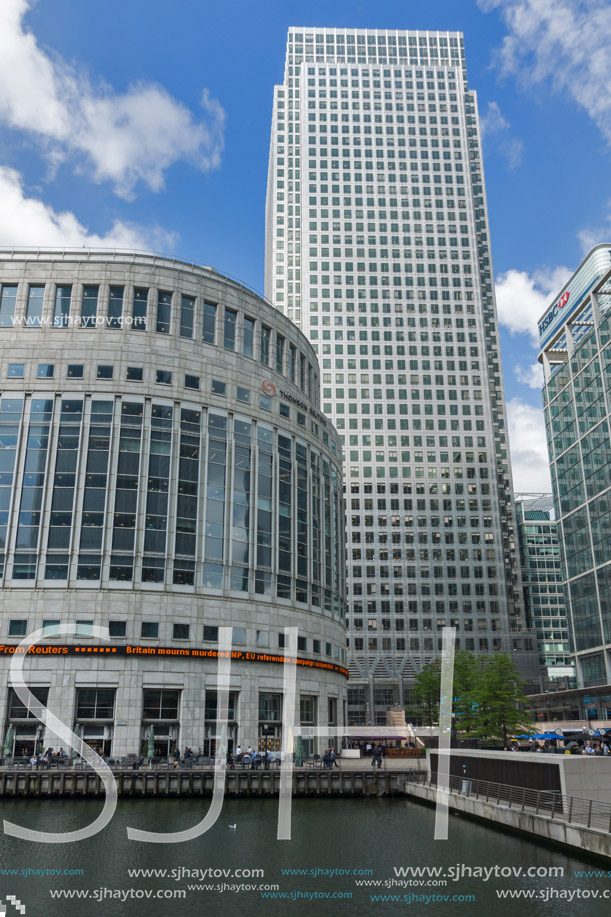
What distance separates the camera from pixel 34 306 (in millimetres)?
72250

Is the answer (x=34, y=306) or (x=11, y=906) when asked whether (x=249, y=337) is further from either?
(x=11, y=906)

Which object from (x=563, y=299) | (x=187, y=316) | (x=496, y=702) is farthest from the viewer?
(x=563, y=299)

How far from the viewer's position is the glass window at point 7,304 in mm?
71562

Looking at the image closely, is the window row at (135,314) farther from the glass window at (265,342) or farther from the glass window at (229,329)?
the glass window at (265,342)

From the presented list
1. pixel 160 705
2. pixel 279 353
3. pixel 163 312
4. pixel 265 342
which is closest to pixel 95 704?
pixel 160 705

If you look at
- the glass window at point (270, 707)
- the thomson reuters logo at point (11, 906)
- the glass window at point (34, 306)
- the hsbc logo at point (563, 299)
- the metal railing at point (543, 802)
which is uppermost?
the hsbc logo at point (563, 299)

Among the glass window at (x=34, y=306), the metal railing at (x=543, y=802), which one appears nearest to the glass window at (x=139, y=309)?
the glass window at (x=34, y=306)

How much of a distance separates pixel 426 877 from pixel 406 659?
112m

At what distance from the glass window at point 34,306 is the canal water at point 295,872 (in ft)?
149

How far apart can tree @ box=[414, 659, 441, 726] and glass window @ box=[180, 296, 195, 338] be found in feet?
208

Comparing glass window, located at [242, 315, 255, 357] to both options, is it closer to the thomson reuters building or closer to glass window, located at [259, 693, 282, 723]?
the thomson reuters building

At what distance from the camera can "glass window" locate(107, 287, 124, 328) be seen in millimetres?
72188

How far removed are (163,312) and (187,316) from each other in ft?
8.09

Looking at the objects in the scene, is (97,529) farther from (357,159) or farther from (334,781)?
(357,159)
